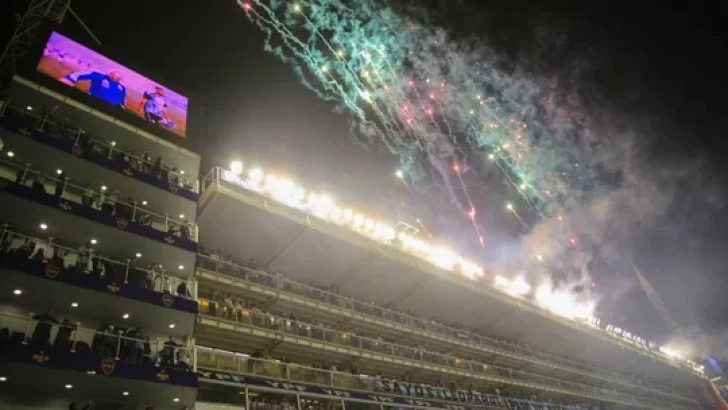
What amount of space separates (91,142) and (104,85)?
4657 mm

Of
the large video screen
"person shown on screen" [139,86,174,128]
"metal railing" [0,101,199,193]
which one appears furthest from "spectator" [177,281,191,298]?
"person shown on screen" [139,86,174,128]

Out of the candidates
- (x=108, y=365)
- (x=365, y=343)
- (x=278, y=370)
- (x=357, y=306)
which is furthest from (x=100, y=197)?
(x=357, y=306)

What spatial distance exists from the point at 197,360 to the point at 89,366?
5343 mm

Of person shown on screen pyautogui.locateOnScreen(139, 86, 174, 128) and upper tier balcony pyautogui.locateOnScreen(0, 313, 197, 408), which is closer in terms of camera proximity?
upper tier balcony pyautogui.locateOnScreen(0, 313, 197, 408)

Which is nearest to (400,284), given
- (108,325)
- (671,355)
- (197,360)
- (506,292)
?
(506,292)

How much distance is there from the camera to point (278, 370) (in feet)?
75.2

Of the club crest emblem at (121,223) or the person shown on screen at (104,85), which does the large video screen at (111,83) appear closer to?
the person shown on screen at (104,85)

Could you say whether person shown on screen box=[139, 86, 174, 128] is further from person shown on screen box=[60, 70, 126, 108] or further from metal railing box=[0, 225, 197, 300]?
metal railing box=[0, 225, 197, 300]

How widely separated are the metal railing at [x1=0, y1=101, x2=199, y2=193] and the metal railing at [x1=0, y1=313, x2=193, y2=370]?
317 inches

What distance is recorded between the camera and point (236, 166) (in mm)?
28172

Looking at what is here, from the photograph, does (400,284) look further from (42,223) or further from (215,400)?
(42,223)

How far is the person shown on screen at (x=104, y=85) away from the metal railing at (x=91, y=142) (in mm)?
2470

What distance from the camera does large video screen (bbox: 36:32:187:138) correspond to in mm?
24359

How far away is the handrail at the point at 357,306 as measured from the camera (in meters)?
25.5
